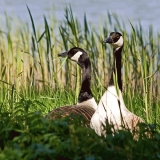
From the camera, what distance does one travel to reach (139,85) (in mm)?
9164

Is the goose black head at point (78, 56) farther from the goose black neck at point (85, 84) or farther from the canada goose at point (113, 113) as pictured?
the canada goose at point (113, 113)

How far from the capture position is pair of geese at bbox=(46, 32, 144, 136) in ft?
18.2

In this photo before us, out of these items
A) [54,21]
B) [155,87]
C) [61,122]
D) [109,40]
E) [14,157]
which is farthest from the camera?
[54,21]

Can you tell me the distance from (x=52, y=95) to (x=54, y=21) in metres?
1.65

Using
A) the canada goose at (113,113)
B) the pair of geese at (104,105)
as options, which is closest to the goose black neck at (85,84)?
the pair of geese at (104,105)

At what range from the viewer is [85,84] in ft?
26.8

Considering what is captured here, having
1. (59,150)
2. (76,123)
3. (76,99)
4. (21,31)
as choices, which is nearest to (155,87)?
(76,99)

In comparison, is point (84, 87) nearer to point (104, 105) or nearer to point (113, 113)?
point (104, 105)

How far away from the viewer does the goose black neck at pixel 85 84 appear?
25.5ft

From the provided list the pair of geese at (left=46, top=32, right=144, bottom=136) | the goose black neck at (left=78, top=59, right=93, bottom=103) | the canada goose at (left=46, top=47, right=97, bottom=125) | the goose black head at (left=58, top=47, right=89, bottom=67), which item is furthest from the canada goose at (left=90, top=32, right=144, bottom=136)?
the goose black head at (left=58, top=47, right=89, bottom=67)

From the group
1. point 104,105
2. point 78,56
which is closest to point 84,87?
point 78,56

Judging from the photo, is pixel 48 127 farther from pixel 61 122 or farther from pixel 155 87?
pixel 155 87

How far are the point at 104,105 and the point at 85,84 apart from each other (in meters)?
2.28

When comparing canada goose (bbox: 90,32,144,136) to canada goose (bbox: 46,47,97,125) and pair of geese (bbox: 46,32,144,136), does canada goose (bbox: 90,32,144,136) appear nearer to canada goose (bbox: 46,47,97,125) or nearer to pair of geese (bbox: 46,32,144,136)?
pair of geese (bbox: 46,32,144,136)
